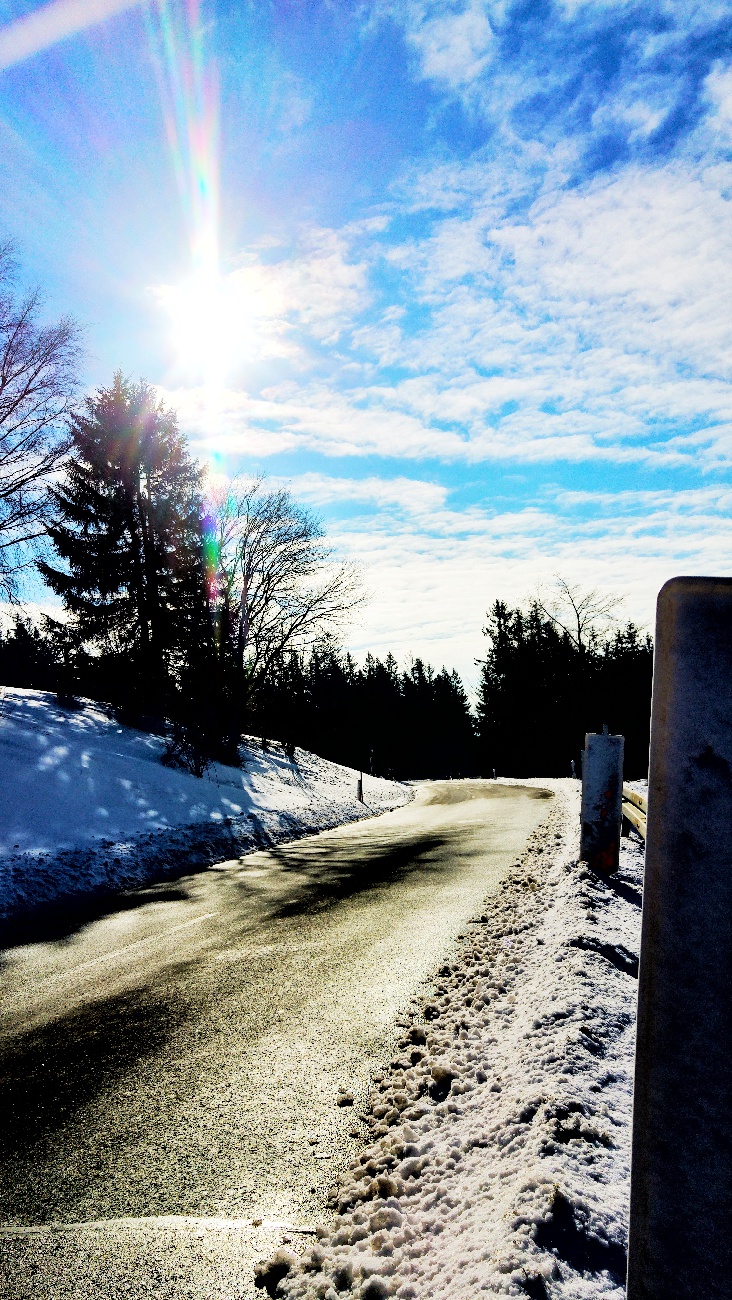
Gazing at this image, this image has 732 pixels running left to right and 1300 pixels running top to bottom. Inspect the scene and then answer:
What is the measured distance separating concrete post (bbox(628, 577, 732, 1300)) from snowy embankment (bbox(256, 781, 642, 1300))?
2.55 ft

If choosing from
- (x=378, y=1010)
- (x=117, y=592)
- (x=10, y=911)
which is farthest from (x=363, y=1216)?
(x=117, y=592)

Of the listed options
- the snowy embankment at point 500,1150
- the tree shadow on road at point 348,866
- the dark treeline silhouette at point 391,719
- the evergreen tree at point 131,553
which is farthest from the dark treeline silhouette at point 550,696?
the snowy embankment at point 500,1150

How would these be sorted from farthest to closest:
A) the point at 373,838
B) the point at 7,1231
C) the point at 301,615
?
the point at 301,615 → the point at 373,838 → the point at 7,1231

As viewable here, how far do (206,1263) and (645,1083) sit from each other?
6.30 ft

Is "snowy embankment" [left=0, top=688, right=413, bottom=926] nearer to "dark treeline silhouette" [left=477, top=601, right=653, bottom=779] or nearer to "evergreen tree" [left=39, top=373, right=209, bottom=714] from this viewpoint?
"evergreen tree" [left=39, top=373, right=209, bottom=714]

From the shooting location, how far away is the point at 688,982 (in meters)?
1.09

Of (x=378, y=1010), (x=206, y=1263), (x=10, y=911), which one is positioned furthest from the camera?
(x=10, y=911)

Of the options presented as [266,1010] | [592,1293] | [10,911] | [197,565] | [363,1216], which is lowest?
[10,911]

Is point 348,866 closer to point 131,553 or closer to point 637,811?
point 637,811

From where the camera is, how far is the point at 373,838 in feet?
45.4

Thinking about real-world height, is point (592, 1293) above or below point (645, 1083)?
below

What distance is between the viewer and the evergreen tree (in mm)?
25781

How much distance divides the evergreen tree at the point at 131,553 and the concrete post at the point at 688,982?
2509cm

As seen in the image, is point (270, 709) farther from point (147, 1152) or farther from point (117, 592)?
point (147, 1152)
